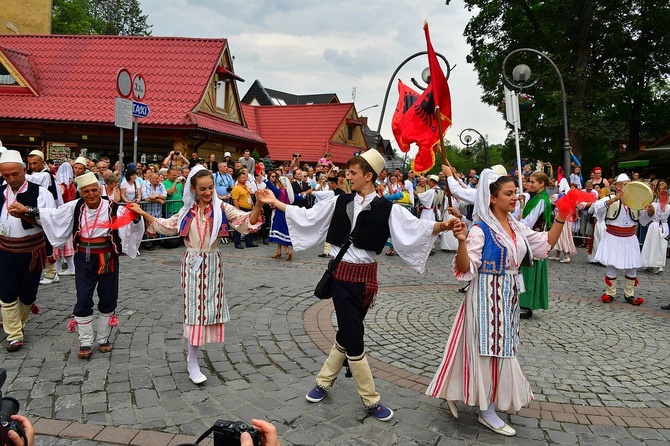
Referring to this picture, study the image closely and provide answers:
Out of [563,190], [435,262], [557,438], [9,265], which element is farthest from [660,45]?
[9,265]

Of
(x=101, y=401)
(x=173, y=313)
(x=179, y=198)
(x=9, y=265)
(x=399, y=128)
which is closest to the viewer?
(x=101, y=401)

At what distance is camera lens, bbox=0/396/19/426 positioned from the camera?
160cm

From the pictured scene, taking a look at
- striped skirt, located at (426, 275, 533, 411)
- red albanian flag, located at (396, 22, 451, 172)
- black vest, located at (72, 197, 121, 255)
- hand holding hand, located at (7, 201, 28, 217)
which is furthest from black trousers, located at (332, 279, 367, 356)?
hand holding hand, located at (7, 201, 28, 217)

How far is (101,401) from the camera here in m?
4.09

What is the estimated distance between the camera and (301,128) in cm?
3634

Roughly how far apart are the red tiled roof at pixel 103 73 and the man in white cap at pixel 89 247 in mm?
15344

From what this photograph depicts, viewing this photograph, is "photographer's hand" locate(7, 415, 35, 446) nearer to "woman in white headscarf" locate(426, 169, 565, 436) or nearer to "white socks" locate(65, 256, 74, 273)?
"woman in white headscarf" locate(426, 169, 565, 436)

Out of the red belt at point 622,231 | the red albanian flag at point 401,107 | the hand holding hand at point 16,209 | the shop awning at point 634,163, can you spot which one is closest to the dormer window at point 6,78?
the hand holding hand at point 16,209

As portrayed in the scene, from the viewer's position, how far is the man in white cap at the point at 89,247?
16.5 feet

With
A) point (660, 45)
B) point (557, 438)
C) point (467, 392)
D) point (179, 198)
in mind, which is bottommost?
point (557, 438)

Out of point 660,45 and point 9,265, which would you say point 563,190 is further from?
point 660,45

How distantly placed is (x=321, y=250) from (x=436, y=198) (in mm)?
3616

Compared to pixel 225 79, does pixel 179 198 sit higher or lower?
lower

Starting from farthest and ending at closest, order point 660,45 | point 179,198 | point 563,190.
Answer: point 660,45 → point 179,198 → point 563,190
